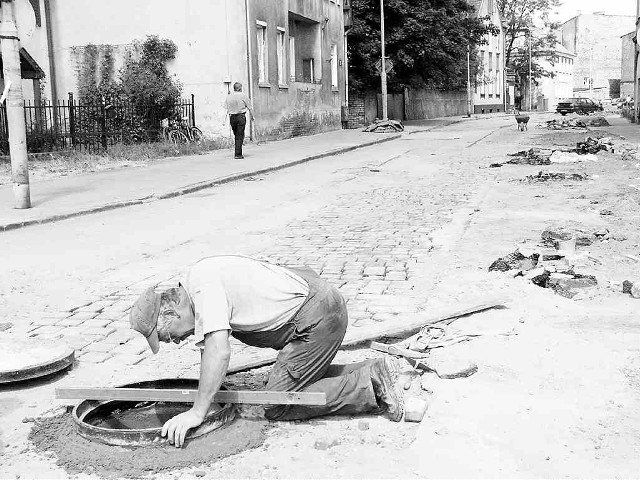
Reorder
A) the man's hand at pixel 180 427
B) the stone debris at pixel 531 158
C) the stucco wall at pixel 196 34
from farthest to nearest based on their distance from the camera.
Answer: the stucco wall at pixel 196 34 → the stone debris at pixel 531 158 → the man's hand at pixel 180 427

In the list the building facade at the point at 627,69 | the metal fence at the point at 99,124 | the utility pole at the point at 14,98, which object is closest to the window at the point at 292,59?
the metal fence at the point at 99,124

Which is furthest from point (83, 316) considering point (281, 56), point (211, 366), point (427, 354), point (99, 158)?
point (281, 56)

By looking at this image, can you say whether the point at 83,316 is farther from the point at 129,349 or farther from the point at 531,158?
the point at 531,158

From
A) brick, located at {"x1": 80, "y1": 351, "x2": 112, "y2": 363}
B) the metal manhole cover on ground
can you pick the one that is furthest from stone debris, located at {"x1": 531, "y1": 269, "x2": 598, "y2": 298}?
the metal manhole cover on ground

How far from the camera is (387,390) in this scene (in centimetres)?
416

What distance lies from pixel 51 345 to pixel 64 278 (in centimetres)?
216

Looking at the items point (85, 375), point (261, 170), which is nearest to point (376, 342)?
point (85, 375)

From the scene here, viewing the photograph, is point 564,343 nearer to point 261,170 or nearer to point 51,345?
point 51,345

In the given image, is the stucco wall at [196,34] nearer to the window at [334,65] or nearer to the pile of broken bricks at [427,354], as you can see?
the window at [334,65]

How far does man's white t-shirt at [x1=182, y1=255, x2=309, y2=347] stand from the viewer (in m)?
3.64

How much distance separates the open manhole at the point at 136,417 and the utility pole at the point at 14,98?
861cm

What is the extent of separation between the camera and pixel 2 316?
247 inches

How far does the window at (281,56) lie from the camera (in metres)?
29.4

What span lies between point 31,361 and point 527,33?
84132mm
